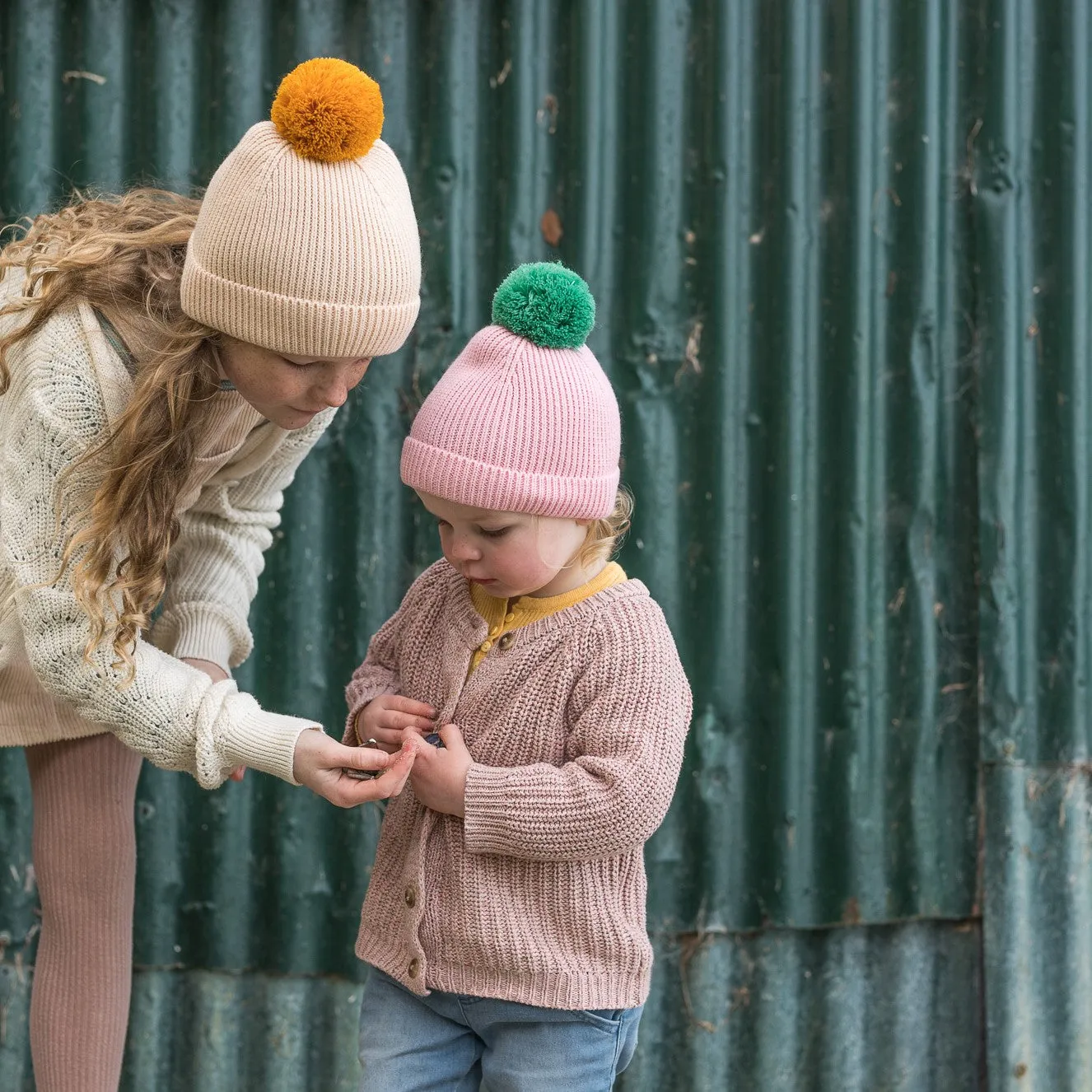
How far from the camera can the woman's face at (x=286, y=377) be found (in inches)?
81.2

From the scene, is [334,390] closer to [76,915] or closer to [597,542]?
[597,542]

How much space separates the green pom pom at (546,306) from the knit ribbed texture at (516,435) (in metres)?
0.02

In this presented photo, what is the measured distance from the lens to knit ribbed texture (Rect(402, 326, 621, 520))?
1.94 m

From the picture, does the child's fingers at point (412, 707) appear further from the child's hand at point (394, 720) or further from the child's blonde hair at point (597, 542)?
the child's blonde hair at point (597, 542)

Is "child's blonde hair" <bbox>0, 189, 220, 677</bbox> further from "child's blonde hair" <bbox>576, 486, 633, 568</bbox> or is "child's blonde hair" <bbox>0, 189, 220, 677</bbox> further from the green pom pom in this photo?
"child's blonde hair" <bbox>576, 486, 633, 568</bbox>

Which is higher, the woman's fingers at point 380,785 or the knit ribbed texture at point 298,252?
the knit ribbed texture at point 298,252

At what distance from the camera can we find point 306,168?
6.37ft

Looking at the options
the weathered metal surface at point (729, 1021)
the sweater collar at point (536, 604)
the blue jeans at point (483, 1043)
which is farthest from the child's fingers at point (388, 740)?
the weathered metal surface at point (729, 1021)

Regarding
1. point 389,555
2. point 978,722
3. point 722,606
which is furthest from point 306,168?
point 978,722

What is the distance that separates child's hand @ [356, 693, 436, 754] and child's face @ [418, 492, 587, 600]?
8.5 inches

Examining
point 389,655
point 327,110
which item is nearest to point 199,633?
point 389,655

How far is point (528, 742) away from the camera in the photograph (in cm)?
202

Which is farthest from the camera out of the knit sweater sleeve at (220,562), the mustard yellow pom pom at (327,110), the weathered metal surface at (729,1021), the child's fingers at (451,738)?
the weathered metal surface at (729,1021)

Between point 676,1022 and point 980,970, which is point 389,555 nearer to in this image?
point 676,1022
